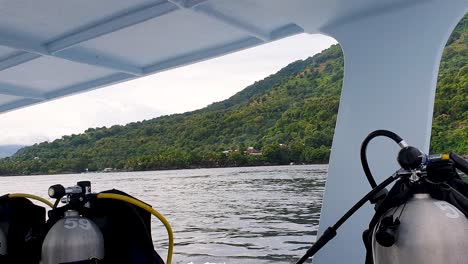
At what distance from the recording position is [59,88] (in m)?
4.99

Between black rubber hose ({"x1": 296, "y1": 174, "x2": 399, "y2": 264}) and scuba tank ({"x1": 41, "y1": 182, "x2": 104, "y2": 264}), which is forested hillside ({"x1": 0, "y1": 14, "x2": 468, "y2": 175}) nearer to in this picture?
scuba tank ({"x1": 41, "y1": 182, "x2": 104, "y2": 264})

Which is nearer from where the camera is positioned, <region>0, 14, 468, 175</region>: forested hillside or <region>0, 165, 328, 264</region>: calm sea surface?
<region>0, 165, 328, 264</region>: calm sea surface

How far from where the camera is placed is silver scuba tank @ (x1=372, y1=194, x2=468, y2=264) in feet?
4.32

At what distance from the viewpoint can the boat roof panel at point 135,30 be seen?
3.03 metres

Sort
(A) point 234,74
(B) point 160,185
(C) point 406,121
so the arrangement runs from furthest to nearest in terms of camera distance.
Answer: (A) point 234,74
(B) point 160,185
(C) point 406,121

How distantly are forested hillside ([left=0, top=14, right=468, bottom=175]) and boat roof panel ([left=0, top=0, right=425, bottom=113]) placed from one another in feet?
48.9

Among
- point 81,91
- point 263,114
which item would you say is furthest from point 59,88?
point 263,114

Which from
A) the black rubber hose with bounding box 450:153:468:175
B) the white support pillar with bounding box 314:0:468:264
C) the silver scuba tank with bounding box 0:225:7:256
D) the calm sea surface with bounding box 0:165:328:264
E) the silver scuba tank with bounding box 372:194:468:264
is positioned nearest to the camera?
the silver scuba tank with bounding box 372:194:468:264

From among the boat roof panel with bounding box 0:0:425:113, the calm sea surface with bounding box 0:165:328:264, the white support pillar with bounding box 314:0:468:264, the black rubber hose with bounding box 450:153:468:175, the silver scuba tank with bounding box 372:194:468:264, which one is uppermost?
the boat roof panel with bounding box 0:0:425:113

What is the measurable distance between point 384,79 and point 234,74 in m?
45.0

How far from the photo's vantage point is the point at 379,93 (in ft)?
9.83

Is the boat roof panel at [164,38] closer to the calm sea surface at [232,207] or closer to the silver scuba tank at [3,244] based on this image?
the silver scuba tank at [3,244]

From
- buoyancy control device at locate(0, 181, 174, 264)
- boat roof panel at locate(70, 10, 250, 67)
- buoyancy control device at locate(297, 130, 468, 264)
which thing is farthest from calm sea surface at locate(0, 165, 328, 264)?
buoyancy control device at locate(297, 130, 468, 264)

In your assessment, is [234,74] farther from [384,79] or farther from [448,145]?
[384,79]
